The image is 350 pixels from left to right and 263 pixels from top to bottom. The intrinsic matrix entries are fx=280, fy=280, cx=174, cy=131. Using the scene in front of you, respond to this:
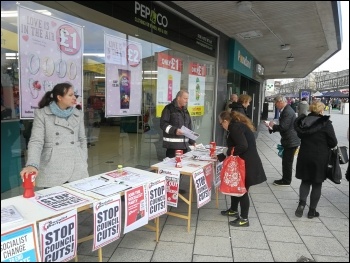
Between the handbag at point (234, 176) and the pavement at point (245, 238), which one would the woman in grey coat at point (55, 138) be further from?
the handbag at point (234, 176)

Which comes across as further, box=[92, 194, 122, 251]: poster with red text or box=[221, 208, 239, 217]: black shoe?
box=[221, 208, 239, 217]: black shoe

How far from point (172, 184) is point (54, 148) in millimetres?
1285

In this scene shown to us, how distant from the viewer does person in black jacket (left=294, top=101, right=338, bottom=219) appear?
11.0 ft

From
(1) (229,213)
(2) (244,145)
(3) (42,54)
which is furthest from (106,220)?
(3) (42,54)

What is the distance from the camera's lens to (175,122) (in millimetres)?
3857

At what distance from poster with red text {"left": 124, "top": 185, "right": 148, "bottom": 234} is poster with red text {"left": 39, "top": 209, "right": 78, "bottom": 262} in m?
0.50

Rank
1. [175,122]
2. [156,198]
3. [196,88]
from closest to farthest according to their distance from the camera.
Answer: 1. [156,198]
2. [175,122]
3. [196,88]

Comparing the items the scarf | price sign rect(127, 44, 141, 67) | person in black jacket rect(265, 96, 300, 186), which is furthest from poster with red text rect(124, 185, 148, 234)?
person in black jacket rect(265, 96, 300, 186)

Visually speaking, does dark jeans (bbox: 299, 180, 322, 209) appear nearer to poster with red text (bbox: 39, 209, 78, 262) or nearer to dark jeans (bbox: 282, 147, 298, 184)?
dark jeans (bbox: 282, 147, 298, 184)

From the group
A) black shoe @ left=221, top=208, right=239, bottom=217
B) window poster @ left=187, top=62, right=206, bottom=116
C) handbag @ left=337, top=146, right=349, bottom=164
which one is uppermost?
window poster @ left=187, top=62, right=206, bottom=116

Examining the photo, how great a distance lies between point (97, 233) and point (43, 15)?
228cm

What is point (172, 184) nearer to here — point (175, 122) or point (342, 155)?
point (175, 122)

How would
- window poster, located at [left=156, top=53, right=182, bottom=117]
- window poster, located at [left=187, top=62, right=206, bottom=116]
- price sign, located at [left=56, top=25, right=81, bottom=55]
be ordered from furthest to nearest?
window poster, located at [left=187, top=62, right=206, bottom=116] < window poster, located at [left=156, top=53, right=182, bottom=117] < price sign, located at [left=56, top=25, right=81, bottom=55]

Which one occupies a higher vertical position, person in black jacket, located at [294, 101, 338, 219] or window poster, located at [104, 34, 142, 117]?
window poster, located at [104, 34, 142, 117]
